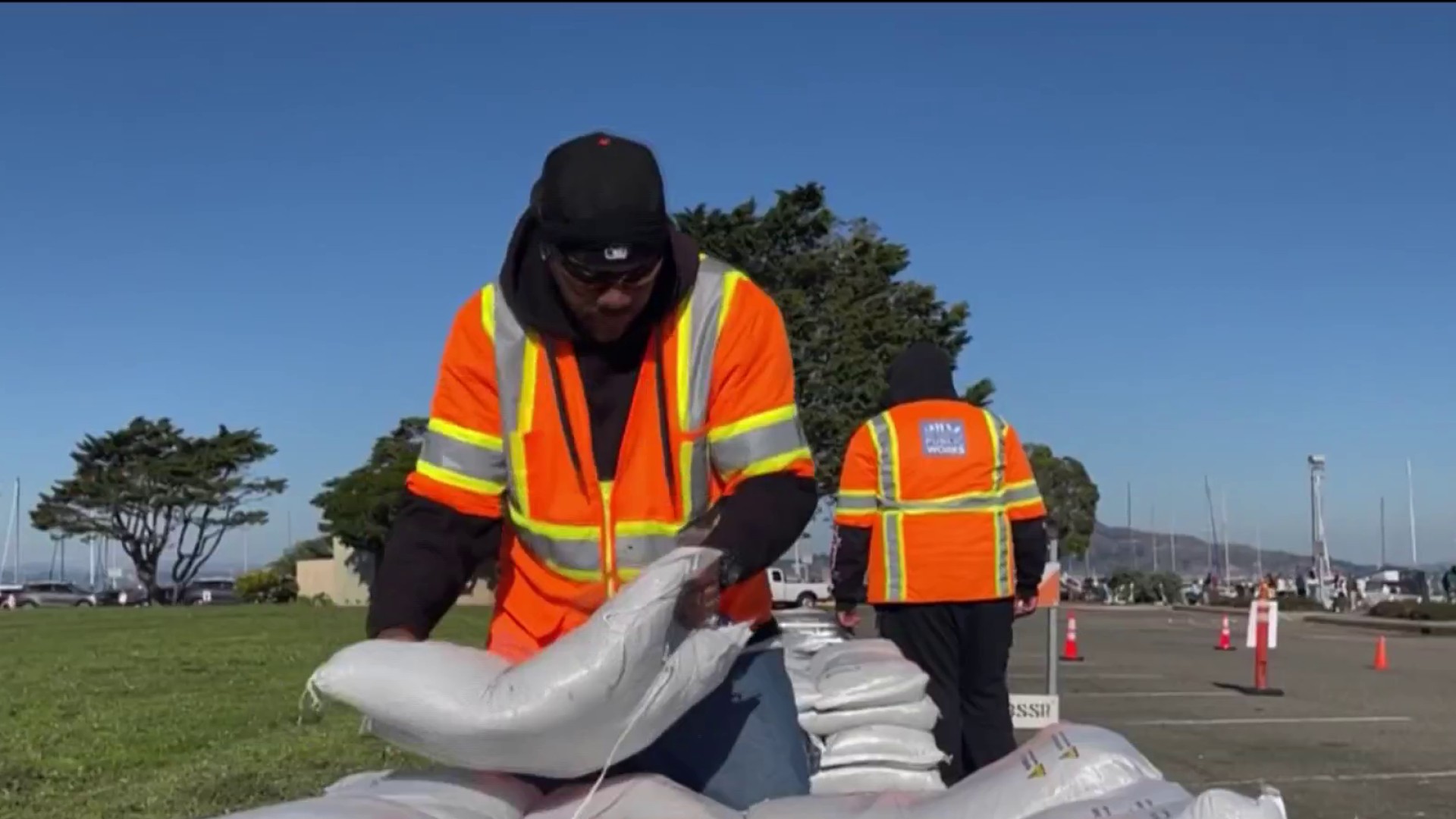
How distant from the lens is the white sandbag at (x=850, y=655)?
4750 millimetres

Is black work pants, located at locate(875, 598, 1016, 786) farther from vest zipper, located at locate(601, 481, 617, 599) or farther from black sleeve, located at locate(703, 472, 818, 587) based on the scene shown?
vest zipper, located at locate(601, 481, 617, 599)

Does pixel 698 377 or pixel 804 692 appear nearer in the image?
pixel 698 377

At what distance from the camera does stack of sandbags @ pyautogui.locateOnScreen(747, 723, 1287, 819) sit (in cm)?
280

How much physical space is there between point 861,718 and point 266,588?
63450mm

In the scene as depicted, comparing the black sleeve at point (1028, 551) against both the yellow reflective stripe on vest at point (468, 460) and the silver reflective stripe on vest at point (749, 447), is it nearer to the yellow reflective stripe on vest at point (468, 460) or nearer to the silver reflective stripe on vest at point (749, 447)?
the silver reflective stripe on vest at point (749, 447)

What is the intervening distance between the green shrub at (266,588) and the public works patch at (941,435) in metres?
58.9

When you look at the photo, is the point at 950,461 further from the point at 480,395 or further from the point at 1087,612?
the point at 1087,612

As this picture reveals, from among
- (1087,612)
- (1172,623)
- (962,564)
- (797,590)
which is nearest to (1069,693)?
(962,564)

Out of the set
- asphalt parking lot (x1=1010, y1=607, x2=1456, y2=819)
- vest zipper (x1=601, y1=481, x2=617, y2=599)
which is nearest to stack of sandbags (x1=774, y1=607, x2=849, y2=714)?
vest zipper (x1=601, y1=481, x2=617, y2=599)

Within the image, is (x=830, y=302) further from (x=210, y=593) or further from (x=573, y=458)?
(x=210, y=593)

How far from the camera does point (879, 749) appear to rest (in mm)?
4312

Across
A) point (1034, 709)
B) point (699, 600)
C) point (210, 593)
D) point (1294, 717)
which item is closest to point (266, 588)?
point (210, 593)

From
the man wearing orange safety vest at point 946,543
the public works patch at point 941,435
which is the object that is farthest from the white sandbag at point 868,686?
the public works patch at point 941,435

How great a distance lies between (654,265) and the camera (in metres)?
3.04
